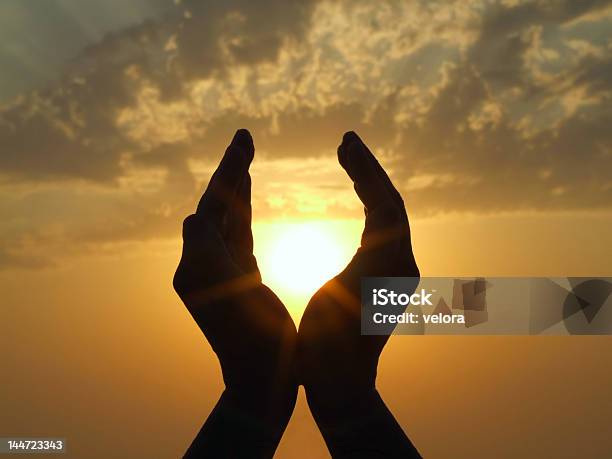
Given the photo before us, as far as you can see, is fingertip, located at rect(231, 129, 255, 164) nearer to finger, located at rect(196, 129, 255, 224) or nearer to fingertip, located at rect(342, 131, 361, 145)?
finger, located at rect(196, 129, 255, 224)

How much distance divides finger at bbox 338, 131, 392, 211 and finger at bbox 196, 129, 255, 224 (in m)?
1.08

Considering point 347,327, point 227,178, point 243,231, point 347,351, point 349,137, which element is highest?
point 349,137

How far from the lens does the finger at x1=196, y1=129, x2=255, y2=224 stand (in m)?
7.54

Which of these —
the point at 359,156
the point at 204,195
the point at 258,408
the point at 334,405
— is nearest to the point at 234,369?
the point at 258,408

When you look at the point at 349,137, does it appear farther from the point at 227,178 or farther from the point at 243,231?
the point at 243,231

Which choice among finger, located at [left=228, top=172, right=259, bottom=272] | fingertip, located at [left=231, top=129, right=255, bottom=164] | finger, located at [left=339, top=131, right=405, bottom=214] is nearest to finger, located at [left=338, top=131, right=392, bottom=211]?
finger, located at [left=339, top=131, right=405, bottom=214]

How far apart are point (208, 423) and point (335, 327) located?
4.85ft

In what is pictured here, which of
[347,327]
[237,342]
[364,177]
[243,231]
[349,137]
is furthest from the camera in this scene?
[243,231]

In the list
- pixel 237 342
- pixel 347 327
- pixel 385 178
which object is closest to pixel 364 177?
pixel 385 178

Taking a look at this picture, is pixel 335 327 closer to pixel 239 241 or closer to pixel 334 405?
pixel 334 405

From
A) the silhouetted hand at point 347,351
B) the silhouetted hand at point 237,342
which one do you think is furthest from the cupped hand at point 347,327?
the silhouetted hand at point 237,342

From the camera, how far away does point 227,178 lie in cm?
786

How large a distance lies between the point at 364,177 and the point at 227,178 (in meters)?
1.41

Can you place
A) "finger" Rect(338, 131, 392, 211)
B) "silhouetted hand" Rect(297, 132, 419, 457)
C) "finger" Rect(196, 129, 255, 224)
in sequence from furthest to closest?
1. "finger" Rect(338, 131, 392, 211)
2. "finger" Rect(196, 129, 255, 224)
3. "silhouetted hand" Rect(297, 132, 419, 457)
